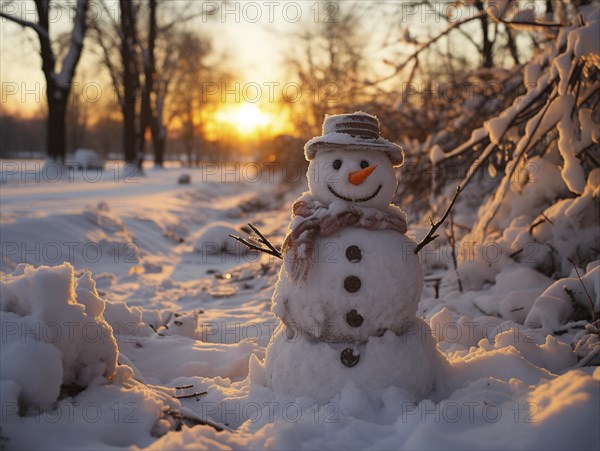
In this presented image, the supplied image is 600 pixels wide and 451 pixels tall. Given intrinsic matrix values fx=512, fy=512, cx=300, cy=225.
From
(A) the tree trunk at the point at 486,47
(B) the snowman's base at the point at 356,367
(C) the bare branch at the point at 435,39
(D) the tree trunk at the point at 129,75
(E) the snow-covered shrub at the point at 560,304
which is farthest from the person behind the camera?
(D) the tree trunk at the point at 129,75

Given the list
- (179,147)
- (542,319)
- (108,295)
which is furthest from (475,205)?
(179,147)

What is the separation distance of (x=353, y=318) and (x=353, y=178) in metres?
0.71

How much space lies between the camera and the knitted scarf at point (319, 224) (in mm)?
2586

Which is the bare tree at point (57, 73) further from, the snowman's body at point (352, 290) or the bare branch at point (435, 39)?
the snowman's body at point (352, 290)

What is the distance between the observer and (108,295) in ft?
17.2

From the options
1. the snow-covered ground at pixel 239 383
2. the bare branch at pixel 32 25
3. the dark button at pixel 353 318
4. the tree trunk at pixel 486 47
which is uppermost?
the bare branch at pixel 32 25

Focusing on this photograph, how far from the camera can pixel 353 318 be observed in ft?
→ 8.38

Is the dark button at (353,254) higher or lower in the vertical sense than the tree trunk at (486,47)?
lower

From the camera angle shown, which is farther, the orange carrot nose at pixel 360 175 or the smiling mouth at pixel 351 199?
the smiling mouth at pixel 351 199

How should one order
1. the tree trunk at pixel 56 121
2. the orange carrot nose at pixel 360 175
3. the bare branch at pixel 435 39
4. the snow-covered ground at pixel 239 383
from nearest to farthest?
the snow-covered ground at pixel 239 383 < the orange carrot nose at pixel 360 175 < the bare branch at pixel 435 39 < the tree trunk at pixel 56 121

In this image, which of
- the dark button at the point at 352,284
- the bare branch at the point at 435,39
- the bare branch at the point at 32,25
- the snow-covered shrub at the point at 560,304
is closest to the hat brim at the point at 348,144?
the dark button at the point at 352,284

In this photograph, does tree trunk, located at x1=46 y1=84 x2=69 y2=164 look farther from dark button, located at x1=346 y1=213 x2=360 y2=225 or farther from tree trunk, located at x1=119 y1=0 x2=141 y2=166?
dark button, located at x1=346 y1=213 x2=360 y2=225

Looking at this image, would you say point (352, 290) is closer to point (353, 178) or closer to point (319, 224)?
point (319, 224)

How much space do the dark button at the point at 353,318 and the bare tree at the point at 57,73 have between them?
14.6 meters
